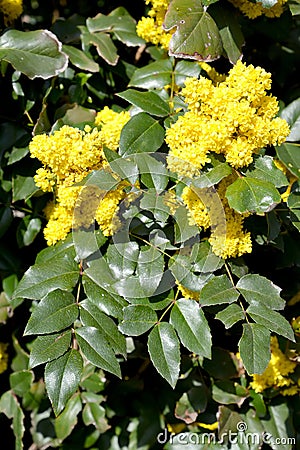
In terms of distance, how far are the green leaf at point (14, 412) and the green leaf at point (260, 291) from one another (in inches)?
34.4

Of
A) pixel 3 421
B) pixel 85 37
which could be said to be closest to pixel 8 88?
pixel 85 37

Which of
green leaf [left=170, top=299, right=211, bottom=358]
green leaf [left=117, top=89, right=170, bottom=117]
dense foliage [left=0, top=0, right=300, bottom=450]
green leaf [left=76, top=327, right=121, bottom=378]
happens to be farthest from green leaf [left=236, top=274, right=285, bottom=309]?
green leaf [left=117, top=89, right=170, bottom=117]

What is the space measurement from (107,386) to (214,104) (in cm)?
107

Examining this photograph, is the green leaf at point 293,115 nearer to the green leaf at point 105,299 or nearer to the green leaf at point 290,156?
the green leaf at point 290,156

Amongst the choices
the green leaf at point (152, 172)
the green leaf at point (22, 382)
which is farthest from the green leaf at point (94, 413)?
the green leaf at point (152, 172)

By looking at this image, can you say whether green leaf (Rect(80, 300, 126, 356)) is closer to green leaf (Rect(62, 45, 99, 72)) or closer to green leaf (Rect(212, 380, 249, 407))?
green leaf (Rect(212, 380, 249, 407))

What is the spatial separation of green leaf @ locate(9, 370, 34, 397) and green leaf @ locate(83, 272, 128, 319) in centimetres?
62

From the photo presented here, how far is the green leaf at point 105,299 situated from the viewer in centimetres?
126

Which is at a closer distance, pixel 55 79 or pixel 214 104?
pixel 214 104

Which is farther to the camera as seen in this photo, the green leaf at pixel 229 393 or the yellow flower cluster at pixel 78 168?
the green leaf at pixel 229 393

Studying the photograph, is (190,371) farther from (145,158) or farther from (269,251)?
(145,158)

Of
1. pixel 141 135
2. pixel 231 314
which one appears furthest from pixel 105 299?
pixel 141 135

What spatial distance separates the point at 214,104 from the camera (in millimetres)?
1183

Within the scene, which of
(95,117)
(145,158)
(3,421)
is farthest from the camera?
(3,421)
